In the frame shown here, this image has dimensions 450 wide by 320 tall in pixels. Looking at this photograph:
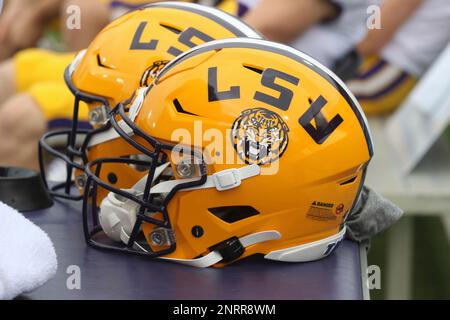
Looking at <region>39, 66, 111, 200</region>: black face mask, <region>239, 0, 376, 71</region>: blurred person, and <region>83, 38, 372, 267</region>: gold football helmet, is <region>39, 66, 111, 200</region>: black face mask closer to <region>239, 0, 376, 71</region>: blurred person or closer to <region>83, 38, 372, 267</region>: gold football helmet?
<region>83, 38, 372, 267</region>: gold football helmet

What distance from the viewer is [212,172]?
106 centimetres

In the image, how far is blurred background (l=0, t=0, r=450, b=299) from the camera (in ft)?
6.06

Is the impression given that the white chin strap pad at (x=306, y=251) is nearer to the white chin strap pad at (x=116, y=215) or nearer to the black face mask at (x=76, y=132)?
the white chin strap pad at (x=116, y=215)

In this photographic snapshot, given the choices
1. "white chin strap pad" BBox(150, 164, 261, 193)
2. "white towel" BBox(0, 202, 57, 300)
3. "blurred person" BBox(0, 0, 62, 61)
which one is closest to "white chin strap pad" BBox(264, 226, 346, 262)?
"white chin strap pad" BBox(150, 164, 261, 193)

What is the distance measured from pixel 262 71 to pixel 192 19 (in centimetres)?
21

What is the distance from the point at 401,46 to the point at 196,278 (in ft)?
4.47

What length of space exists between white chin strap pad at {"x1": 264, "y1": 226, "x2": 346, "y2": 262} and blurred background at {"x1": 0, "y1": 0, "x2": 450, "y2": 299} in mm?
609

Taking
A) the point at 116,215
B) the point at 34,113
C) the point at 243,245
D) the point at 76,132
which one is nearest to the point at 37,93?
the point at 34,113

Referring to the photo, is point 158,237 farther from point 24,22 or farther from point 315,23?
point 24,22

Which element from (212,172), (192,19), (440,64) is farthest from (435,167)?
(212,172)

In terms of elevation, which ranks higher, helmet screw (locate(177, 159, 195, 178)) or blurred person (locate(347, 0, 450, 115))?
helmet screw (locate(177, 159, 195, 178))

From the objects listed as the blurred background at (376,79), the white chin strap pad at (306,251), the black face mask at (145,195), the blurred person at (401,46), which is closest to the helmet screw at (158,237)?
the black face mask at (145,195)

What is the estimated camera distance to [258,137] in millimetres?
1048

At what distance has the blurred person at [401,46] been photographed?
2262mm
